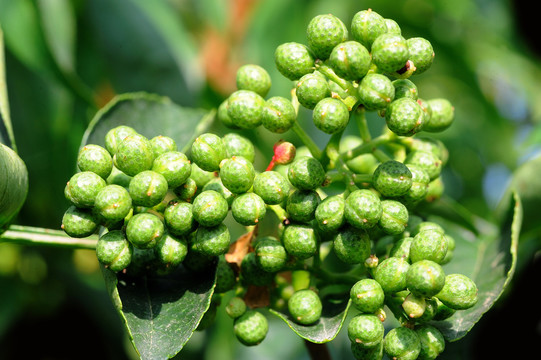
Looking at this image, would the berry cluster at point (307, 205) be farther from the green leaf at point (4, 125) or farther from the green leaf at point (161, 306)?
the green leaf at point (4, 125)

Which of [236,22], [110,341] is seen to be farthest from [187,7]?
[110,341]

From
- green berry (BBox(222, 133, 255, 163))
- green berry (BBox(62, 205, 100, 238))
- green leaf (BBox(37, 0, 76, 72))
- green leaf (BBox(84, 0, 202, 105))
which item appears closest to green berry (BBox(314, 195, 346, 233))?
green berry (BBox(222, 133, 255, 163))

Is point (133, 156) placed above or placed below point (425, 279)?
below

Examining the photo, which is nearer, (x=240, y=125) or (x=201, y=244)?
(x=201, y=244)

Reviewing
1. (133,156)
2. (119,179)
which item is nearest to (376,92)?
(133,156)

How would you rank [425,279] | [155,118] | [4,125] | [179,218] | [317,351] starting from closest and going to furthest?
[425,279], [179,218], [317,351], [4,125], [155,118]

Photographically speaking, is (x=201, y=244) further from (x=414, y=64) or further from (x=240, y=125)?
(x=414, y=64)

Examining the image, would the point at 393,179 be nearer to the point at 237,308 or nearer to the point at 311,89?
the point at 311,89
